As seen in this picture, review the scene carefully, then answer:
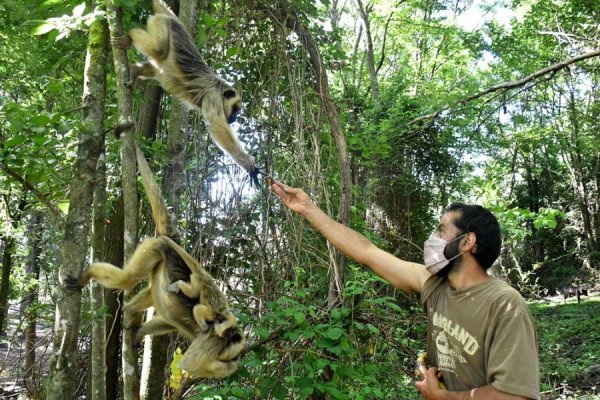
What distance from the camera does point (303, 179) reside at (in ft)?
16.0

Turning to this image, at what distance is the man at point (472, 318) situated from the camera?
242 cm

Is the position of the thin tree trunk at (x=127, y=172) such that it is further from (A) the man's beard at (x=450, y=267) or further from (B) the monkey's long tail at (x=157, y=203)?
(A) the man's beard at (x=450, y=267)

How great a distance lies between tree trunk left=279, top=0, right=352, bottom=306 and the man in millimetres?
1418

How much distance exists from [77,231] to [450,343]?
2.47m

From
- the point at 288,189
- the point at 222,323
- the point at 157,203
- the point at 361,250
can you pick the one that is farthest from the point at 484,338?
the point at 157,203

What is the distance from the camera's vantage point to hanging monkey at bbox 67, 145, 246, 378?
12.2 ft

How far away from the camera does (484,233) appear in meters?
2.82

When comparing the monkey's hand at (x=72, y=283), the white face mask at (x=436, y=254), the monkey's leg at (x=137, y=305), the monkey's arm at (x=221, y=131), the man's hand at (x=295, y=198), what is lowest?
the white face mask at (x=436, y=254)

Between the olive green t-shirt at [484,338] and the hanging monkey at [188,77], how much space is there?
2356 mm

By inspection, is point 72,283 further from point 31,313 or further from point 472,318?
point 31,313

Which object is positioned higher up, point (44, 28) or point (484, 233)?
point (44, 28)

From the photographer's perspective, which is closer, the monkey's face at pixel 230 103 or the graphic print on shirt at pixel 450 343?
the graphic print on shirt at pixel 450 343

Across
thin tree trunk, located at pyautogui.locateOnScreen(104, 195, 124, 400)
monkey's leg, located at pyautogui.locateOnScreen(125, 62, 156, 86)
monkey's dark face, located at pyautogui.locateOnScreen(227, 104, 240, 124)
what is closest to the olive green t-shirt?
monkey's dark face, located at pyautogui.locateOnScreen(227, 104, 240, 124)

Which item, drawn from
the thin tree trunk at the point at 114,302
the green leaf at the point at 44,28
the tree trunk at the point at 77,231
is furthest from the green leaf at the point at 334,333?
the thin tree trunk at the point at 114,302
